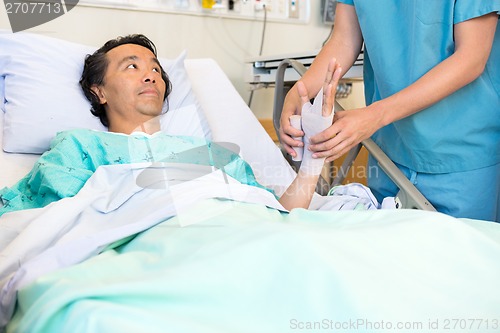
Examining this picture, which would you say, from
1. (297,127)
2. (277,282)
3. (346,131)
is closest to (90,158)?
(297,127)

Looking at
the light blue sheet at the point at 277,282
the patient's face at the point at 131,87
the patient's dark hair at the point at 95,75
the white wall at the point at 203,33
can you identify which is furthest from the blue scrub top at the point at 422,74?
the white wall at the point at 203,33

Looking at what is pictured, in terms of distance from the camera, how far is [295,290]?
2.53 feet

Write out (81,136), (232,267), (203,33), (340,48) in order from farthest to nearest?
(203,33)
(340,48)
(81,136)
(232,267)

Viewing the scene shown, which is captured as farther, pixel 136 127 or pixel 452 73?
pixel 136 127

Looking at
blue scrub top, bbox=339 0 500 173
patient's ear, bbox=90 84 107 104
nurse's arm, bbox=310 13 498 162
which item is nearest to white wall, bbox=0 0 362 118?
patient's ear, bbox=90 84 107 104

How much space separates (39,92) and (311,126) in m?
0.93

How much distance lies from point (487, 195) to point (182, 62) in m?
1.18

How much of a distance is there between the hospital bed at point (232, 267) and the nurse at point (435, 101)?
0.30m

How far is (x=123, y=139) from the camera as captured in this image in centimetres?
147

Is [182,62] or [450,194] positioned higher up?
[182,62]

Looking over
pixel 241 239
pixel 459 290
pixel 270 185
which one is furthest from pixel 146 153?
pixel 459 290

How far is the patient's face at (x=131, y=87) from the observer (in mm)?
1633

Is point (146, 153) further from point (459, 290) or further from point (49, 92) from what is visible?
point (459, 290)

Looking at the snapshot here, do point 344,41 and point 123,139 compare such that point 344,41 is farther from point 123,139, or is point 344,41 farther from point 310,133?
point 123,139
